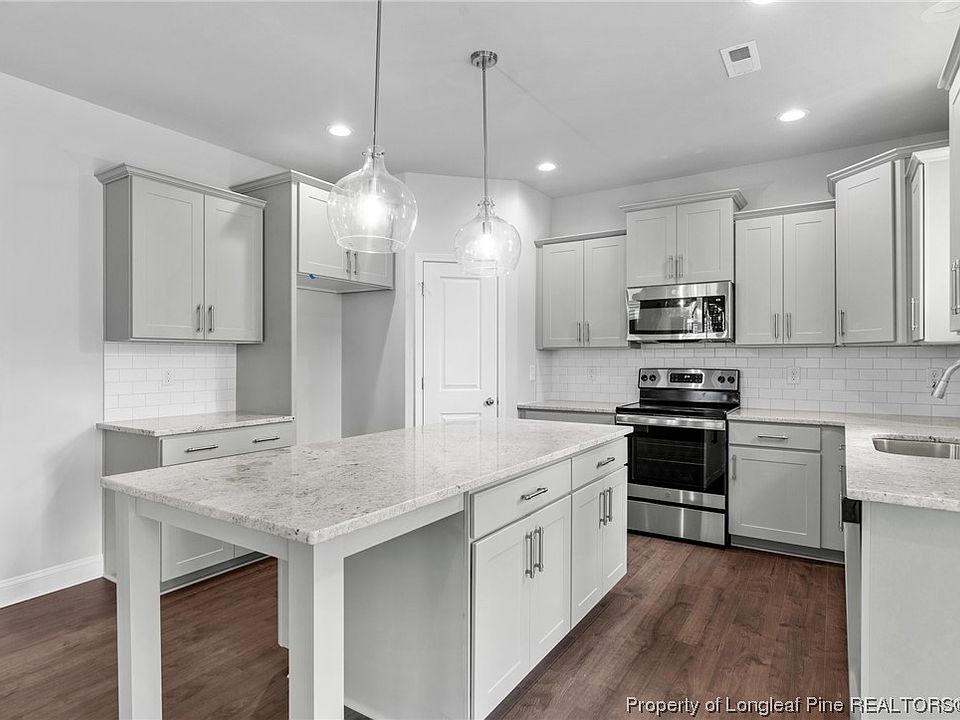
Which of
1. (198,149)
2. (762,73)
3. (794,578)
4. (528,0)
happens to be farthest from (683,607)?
(198,149)

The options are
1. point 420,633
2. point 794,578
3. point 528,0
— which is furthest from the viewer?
point 794,578

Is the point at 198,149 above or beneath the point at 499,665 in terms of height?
above

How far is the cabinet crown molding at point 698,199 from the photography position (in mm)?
4102

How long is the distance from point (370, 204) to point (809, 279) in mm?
3202

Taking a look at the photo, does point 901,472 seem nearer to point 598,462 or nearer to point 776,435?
point 598,462

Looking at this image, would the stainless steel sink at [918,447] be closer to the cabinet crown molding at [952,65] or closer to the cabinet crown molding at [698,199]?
the cabinet crown molding at [952,65]

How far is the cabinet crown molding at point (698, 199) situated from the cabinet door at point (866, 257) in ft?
2.16

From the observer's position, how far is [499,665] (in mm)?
1938

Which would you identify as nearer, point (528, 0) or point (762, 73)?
point (528, 0)

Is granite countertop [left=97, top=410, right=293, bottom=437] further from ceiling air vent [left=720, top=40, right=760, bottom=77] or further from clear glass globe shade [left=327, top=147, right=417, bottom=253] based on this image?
ceiling air vent [left=720, top=40, right=760, bottom=77]

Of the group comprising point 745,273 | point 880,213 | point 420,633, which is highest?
point 880,213

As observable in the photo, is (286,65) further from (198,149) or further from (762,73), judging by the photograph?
(762,73)

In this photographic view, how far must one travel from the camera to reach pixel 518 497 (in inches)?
81.4

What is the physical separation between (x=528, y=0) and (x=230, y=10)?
4.12 ft
